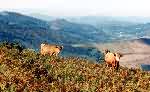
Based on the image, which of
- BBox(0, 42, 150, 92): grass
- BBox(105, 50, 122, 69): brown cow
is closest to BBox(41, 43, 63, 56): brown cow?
BBox(105, 50, 122, 69): brown cow

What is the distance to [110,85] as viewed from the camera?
2111 centimetres

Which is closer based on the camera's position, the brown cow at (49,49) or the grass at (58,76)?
the grass at (58,76)

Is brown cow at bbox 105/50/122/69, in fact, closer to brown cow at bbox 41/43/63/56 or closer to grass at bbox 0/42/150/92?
grass at bbox 0/42/150/92

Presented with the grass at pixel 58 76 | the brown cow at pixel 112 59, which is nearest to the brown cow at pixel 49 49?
the brown cow at pixel 112 59

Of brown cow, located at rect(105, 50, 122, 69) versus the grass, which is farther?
brown cow, located at rect(105, 50, 122, 69)

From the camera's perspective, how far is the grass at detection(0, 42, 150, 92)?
1959 centimetres

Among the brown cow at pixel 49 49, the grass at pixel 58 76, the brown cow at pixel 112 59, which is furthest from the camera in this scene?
the brown cow at pixel 49 49

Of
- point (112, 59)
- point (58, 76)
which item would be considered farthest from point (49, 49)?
point (58, 76)

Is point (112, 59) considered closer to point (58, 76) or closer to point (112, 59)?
point (112, 59)

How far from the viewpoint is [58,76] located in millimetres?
22234

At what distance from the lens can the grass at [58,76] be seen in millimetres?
19594

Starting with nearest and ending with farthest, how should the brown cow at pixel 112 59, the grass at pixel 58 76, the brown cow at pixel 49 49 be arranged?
the grass at pixel 58 76
the brown cow at pixel 112 59
the brown cow at pixel 49 49

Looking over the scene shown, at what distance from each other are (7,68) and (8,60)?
1.41 m

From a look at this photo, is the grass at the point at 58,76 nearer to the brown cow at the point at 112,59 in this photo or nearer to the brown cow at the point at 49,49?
the brown cow at the point at 112,59
